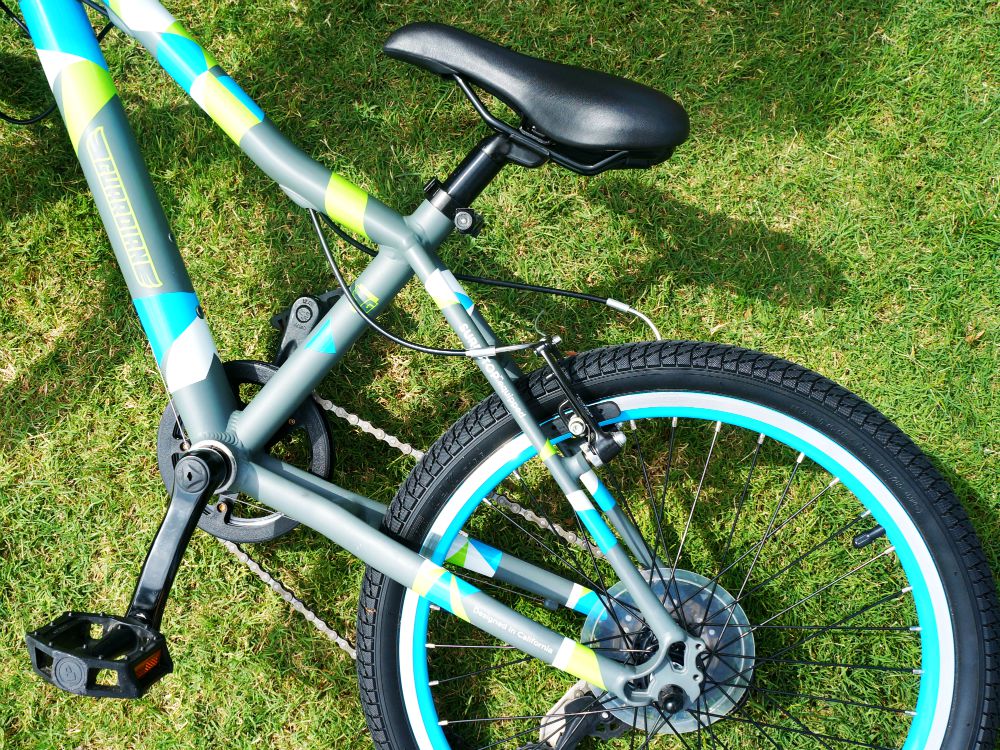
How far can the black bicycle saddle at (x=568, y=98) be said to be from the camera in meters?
1.62

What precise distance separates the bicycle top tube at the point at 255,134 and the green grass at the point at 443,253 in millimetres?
746

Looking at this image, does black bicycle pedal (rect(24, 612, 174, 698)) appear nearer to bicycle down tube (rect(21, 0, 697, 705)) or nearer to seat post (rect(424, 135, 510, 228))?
bicycle down tube (rect(21, 0, 697, 705))

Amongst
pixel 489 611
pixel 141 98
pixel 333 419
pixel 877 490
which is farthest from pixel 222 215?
pixel 877 490

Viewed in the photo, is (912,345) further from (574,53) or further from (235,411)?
(235,411)

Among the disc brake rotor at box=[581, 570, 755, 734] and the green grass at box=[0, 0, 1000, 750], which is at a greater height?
the green grass at box=[0, 0, 1000, 750]

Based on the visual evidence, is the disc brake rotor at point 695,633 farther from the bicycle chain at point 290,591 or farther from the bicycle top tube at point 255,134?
the bicycle top tube at point 255,134

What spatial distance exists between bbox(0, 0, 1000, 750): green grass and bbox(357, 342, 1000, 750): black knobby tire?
0.69 meters

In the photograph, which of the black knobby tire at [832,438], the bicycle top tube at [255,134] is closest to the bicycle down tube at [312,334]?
the bicycle top tube at [255,134]

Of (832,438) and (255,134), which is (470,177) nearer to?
(255,134)

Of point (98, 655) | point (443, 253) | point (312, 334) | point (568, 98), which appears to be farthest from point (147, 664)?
point (568, 98)

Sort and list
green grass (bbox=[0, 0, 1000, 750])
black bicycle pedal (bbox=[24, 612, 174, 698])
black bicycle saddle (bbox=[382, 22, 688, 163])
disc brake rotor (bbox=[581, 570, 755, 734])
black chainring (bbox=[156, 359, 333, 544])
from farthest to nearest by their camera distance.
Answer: green grass (bbox=[0, 0, 1000, 750]) < black chainring (bbox=[156, 359, 333, 544]) < disc brake rotor (bbox=[581, 570, 755, 734]) < black bicycle pedal (bbox=[24, 612, 174, 698]) < black bicycle saddle (bbox=[382, 22, 688, 163])

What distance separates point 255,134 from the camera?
189 cm

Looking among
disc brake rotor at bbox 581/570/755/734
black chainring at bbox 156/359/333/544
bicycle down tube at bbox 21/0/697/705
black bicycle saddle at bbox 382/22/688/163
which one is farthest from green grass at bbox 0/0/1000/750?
black bicycle saddle at bbox 382/22/688/163

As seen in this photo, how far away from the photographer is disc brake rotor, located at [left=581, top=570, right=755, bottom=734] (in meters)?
2.09
